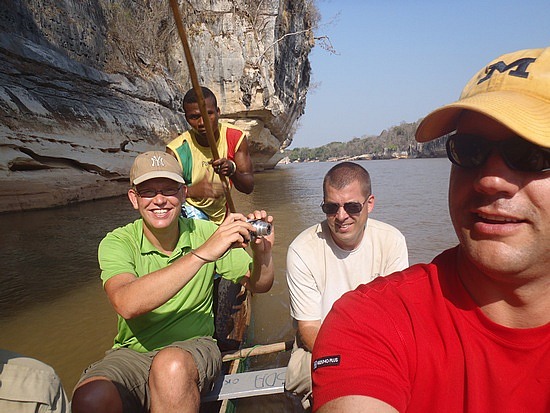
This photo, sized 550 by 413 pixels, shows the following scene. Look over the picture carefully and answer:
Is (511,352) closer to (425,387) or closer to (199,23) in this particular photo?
(425,387)

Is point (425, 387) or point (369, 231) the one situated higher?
point (425, 387)

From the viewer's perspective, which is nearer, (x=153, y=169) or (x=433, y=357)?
(x=433, y=357)

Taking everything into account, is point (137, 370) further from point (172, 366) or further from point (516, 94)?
point (516, 94)

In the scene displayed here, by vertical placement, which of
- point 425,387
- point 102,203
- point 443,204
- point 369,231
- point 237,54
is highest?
point 237,54

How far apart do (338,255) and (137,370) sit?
1.31 meters

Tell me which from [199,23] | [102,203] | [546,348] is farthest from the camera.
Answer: [199,23]

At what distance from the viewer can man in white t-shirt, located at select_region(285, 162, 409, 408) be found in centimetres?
230

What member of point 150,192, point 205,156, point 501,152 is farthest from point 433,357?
point 205,156

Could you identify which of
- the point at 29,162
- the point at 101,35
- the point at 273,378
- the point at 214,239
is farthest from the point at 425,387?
the point at 101,35

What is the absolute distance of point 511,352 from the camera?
3.24 feet

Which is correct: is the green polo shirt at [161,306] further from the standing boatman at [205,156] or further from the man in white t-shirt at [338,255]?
the standing boatman at [205,156]

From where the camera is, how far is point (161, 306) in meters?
2.06

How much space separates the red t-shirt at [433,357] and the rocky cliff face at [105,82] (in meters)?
7.99

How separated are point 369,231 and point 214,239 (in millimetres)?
1116
